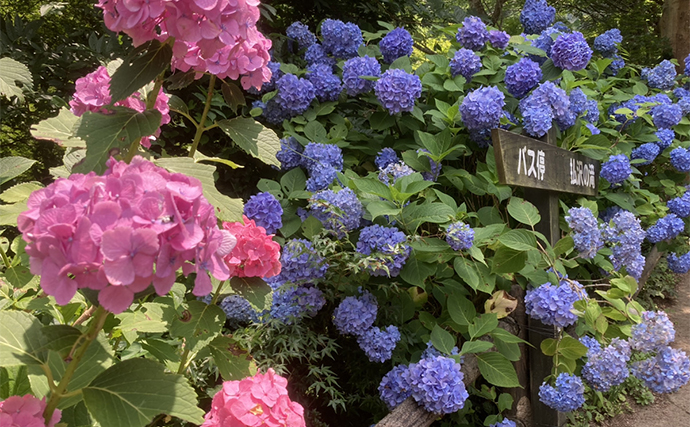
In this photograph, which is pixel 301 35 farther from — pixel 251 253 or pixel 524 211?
pixel 251 253

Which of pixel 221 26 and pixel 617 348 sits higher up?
pixel 221 26

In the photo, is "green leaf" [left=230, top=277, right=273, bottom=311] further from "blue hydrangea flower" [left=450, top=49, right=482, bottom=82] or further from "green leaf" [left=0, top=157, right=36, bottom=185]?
"blue hydrangea flower" [left=450, top=49, right=482, bottom=82]

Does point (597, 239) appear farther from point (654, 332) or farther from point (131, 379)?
point (131, 379)

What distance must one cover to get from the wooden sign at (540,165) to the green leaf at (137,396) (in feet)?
4.70

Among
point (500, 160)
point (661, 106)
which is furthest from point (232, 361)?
point (661, 106)

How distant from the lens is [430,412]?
1.69 meters

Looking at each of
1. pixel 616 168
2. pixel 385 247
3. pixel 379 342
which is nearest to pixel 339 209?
pixel 385 247

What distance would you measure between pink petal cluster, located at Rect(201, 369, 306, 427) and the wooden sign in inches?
47.3

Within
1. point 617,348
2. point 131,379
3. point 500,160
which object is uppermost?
point 131,379

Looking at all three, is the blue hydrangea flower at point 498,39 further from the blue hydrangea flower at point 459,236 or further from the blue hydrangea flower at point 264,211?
the blue hydrangea flower at point 264,211

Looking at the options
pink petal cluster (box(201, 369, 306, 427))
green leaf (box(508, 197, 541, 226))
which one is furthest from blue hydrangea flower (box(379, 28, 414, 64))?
pink petal cluster (box(201, 369, 306, 427))

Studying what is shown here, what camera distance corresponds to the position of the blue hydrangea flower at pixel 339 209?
71.2 inches

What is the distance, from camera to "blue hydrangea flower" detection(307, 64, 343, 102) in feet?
8.22

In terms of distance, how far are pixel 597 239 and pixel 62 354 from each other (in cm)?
196
